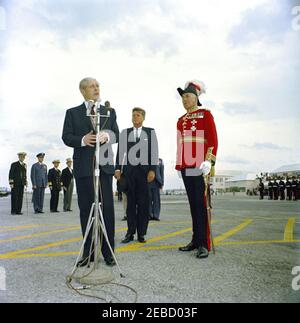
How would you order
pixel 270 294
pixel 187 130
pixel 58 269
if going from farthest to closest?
1. pixel 187 130
2. pixel 58 269
3. pixel 270 294

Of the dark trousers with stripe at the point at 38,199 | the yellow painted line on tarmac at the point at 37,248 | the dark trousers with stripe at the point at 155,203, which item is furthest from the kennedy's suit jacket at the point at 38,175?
the yellow painted line on tarmac at the point at 37,248

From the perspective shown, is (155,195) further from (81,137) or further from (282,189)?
(282,189)

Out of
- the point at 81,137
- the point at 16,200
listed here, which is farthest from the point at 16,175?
the point at 81,137

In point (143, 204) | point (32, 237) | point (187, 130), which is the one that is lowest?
point (32, 237)

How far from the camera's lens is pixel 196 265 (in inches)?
134

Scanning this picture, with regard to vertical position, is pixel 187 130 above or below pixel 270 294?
above

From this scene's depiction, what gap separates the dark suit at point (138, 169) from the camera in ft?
16.4

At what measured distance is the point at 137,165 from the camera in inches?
201

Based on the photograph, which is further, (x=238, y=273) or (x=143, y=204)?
(x=143, y=204)

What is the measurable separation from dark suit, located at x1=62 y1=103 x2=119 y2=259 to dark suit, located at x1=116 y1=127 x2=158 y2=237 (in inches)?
50.4

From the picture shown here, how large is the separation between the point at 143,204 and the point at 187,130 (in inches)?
56.8

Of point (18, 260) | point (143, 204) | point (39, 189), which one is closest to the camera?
point (18, 260)
